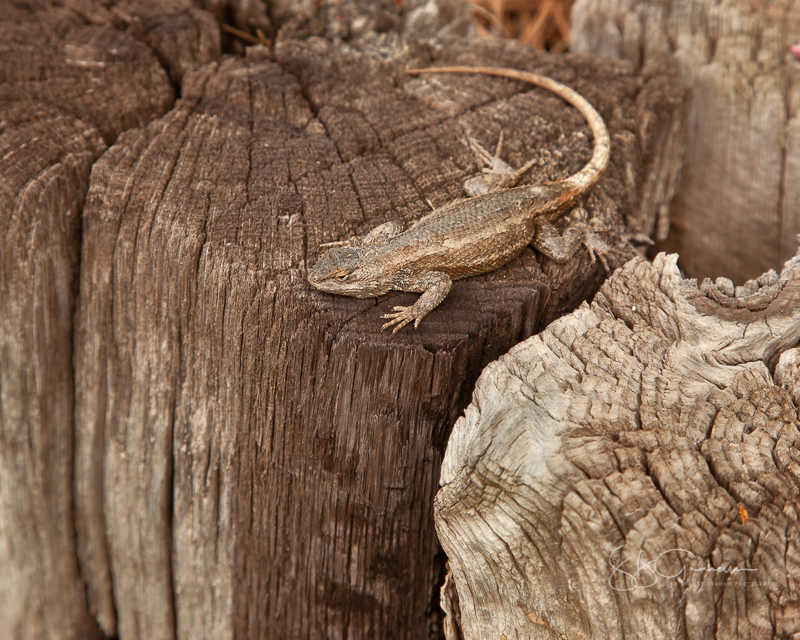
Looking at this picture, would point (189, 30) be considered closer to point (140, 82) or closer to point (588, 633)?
point (140, 82)

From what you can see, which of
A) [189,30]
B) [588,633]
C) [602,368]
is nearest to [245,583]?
[588,633]

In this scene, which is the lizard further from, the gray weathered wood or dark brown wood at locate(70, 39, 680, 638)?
the gray weathered wood

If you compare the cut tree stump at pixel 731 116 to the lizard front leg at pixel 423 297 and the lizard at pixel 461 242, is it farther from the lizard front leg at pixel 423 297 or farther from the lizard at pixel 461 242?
the lizard front leg at pixel 423 297

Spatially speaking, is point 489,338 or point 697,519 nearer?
point 697,519
